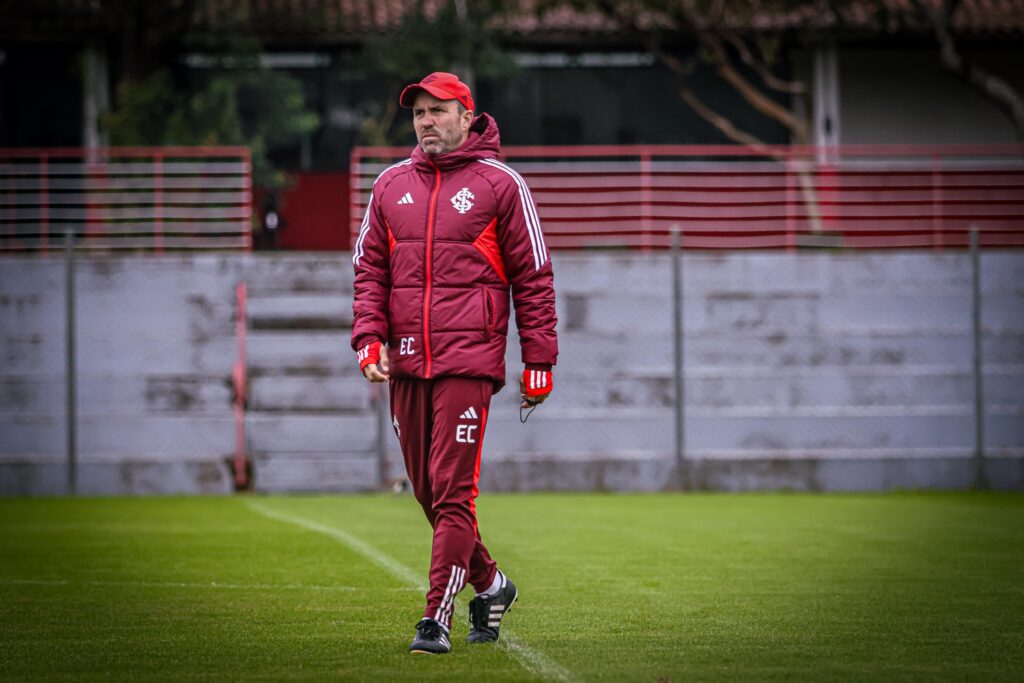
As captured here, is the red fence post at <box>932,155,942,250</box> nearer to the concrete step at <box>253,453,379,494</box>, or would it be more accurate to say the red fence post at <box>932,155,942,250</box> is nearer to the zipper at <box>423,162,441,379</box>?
the concrete step at <box>253,453,379,494</box>

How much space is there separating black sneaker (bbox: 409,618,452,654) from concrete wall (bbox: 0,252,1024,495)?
33.7ft

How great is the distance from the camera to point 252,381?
17625mm

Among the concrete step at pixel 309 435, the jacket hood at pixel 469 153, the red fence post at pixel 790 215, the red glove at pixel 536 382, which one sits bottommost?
the concrete step at pixel 309 435

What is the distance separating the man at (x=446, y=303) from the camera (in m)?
6.22

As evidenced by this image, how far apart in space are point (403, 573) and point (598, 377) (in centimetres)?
879

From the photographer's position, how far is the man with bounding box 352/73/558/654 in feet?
20.4

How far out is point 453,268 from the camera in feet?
20.5

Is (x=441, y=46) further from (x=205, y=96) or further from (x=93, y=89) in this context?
(x=93, y=89)

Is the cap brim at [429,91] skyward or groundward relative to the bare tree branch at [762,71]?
groundward

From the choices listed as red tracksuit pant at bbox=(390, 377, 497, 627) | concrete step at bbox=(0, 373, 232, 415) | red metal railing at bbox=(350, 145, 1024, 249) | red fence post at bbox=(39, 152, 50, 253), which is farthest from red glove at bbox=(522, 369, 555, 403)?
red fence post at bbox=(39, 152, 50, 253)

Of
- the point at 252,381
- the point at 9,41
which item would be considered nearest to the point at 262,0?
the point at 9,41

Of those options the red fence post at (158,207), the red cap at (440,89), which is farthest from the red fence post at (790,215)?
the red cap at (440,89)

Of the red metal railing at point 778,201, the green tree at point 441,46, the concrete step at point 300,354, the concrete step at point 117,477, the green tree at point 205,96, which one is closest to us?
the concrete step at point 117,477

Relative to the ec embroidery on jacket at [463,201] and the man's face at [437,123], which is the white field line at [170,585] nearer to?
the ec embroidery on jacket at [463,201]
